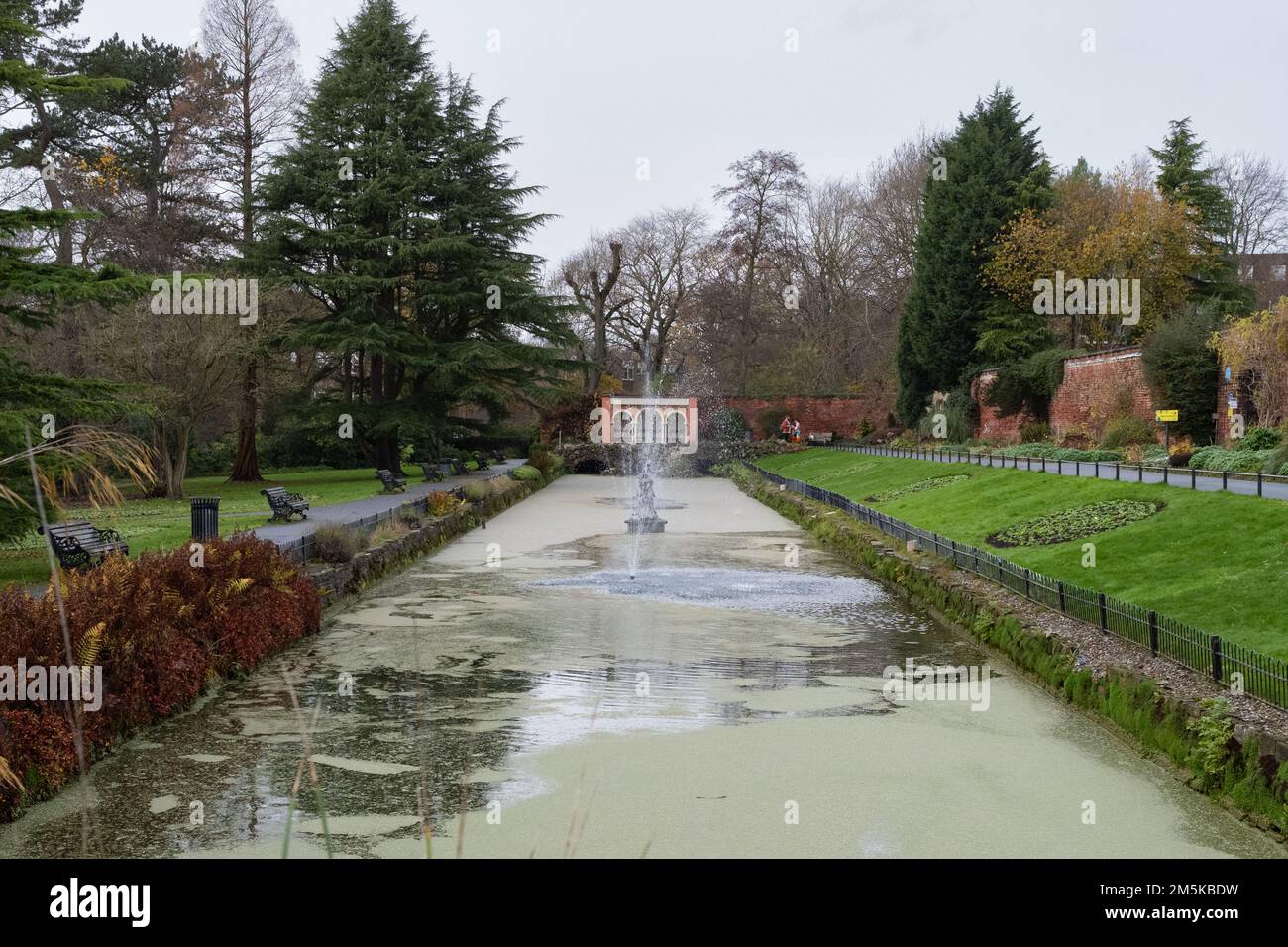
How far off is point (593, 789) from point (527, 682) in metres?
3.89

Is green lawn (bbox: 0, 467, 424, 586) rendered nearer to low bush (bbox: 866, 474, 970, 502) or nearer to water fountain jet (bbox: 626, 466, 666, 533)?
Result: water fountain jet (bbox: 626, 466, 666, 533)

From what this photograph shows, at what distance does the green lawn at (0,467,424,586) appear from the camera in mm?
18266

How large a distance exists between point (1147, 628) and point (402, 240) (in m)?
34.9

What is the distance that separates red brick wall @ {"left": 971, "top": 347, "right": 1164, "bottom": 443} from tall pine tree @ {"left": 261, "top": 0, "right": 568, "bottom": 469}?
694 inches

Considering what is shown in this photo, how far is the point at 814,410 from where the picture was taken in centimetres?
6806

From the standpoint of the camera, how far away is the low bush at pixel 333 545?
17.8m

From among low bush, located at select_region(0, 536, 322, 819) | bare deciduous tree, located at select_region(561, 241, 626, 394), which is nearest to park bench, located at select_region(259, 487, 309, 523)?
low bush, located at select_region(0, 536, 322, 819)

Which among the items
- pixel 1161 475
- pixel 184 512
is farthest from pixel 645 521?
pixel 1161 475

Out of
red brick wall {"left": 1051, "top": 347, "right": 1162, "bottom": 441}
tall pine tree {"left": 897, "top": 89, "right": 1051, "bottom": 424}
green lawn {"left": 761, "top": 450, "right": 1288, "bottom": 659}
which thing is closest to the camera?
green lawn {"left": 761, "top": 450, "right": 1288, "bottom": 659}

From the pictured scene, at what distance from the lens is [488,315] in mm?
43688

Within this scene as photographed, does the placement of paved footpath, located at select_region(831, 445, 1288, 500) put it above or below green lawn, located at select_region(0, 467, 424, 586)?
above

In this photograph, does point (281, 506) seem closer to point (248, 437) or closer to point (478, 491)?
point (478, 491)
